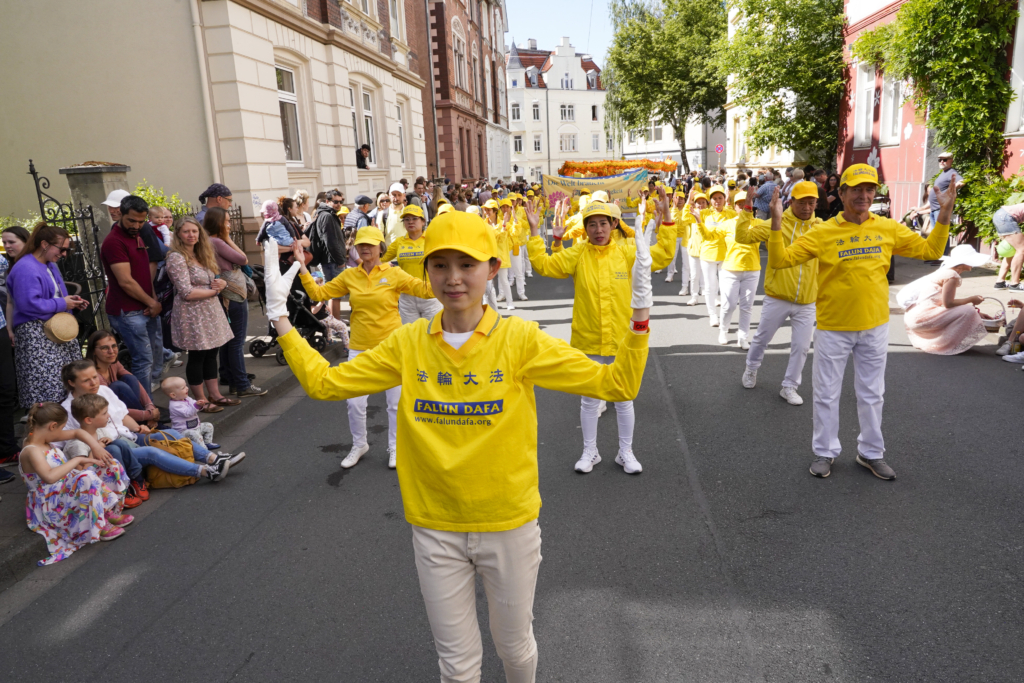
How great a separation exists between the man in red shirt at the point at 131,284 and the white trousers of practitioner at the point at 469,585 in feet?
18.0

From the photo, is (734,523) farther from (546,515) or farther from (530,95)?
(530,95)

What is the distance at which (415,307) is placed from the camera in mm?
7098

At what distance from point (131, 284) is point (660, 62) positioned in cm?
3711

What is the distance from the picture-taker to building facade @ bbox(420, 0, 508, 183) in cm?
3400

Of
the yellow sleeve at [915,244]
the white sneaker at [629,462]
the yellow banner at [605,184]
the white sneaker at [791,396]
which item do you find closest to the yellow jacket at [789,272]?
the white sneaker at [791,396]

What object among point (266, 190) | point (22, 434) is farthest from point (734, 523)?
point (266, 190)

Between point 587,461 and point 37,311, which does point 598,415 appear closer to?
point 587,461

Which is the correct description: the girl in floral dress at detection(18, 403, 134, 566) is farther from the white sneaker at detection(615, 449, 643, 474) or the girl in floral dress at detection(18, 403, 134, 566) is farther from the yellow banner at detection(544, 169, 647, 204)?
the yellow banner at detection(544, 169, 647, 204)

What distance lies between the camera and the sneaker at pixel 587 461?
5.50 m

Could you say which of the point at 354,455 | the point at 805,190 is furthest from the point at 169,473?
the point at 805,190

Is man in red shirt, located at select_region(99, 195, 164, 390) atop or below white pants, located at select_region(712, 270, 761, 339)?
atop

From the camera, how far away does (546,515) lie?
15.7 feet

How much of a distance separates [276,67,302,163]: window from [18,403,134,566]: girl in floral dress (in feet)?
39.9

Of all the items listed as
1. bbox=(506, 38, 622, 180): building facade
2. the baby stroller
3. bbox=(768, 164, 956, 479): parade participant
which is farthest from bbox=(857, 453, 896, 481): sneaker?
bbox=(506, 38, 622, 180): building facade
